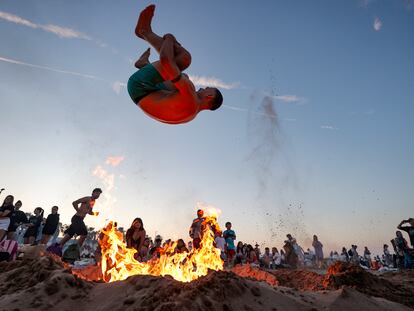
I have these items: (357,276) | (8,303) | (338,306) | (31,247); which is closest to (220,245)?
(357,276)

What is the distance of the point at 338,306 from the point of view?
11.4 feet

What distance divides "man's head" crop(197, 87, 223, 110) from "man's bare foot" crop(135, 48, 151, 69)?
41.0 inches

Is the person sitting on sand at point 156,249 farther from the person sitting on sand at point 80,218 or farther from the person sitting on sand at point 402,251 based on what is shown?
the person sitting on sand at point 402,251

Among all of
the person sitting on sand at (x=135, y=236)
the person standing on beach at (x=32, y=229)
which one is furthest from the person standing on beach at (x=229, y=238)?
the person standing on beach at (x=32, y=229)

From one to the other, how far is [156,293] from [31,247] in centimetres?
458

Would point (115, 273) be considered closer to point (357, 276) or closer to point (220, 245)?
point (357, 276)

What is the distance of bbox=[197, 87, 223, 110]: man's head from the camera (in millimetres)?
3852

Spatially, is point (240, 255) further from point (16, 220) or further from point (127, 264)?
point (16, 220)

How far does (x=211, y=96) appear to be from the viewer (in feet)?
12.8

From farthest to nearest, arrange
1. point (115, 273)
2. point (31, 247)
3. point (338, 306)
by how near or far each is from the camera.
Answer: point (31, 247) → point (115, 273) → point (338, 306)

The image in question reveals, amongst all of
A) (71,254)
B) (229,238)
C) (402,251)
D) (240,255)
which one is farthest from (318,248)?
(71,254)

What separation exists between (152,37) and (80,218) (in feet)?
21.0

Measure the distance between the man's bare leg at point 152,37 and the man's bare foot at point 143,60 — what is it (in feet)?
1.61

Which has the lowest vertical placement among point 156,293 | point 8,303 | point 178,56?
point 8,303
